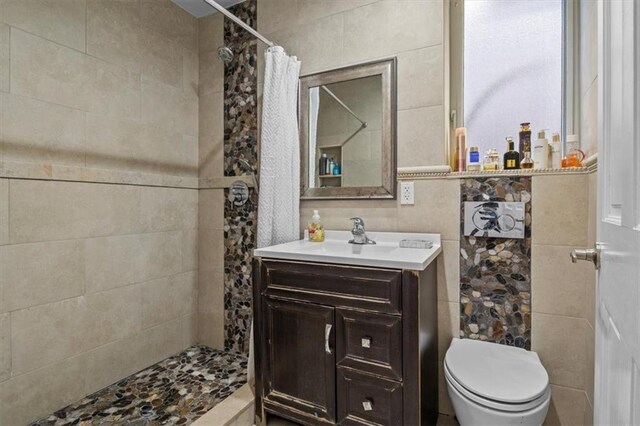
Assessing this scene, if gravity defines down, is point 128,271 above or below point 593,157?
below

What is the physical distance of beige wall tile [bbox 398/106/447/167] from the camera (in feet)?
5.59

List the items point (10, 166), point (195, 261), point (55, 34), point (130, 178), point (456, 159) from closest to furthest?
point (10, 166) → point (55, 34) → point (456, 159) → point (130, 178) → point (195, 261)

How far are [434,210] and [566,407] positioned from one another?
43.5 inches

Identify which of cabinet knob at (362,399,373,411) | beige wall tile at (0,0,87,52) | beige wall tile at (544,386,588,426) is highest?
beige wall tile at (0,0,87,52)

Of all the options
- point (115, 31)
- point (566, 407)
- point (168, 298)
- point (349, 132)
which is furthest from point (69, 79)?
point (566, 407)

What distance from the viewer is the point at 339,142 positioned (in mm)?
1954

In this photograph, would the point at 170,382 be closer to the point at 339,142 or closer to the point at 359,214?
the point at 359,214

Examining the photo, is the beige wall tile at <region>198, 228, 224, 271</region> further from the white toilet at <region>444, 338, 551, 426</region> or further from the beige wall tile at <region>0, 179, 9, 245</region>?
the white toilet at <region>444, 338, 551, 426</region>

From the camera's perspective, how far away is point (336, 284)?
1383 millimetres

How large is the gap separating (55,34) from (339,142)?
159cm

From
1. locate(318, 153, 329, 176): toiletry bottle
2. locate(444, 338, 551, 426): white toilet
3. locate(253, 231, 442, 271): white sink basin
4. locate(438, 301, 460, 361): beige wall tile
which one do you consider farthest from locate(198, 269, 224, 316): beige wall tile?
locate(444, 338, 551, 426): white toilet

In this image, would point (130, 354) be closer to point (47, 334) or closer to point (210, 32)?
point (47, 334)

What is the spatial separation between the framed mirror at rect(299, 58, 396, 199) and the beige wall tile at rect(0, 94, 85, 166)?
126 cm

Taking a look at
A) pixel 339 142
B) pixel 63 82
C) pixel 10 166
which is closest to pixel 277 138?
pixel 339 142
